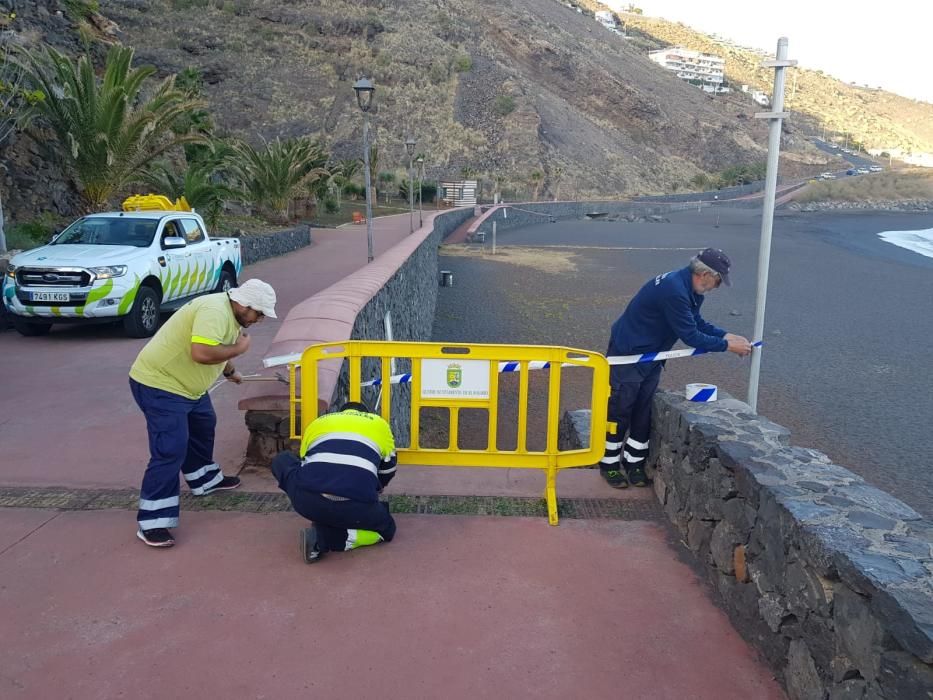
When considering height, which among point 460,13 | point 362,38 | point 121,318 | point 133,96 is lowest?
point 121,318

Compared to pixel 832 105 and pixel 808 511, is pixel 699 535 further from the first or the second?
pixel 832 105

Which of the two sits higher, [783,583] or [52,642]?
[783,583]

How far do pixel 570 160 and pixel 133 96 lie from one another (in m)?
56.1

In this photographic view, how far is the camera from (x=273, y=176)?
2639 centimetres

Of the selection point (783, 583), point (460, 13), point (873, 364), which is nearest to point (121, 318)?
point (783, 583)

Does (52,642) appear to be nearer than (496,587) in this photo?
Yes

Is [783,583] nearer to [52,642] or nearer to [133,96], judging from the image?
[52,642]

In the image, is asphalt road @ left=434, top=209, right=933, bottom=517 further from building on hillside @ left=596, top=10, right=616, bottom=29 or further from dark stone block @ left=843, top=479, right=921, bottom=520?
building on hillside @ left=596, top=10, right=616, bottom=29

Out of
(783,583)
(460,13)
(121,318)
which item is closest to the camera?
(783,583)

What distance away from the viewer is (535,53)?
87812 mm

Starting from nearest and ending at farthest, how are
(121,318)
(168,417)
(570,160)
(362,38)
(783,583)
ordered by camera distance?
(783,583)
(168,417)
(121,318)
(570,160)
(362,38)

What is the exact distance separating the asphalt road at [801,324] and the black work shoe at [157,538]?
6076 millimetres

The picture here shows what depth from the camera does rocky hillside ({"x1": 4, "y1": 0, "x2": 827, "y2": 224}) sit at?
61.8 metres

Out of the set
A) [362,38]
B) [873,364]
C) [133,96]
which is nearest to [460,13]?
[362,38]
